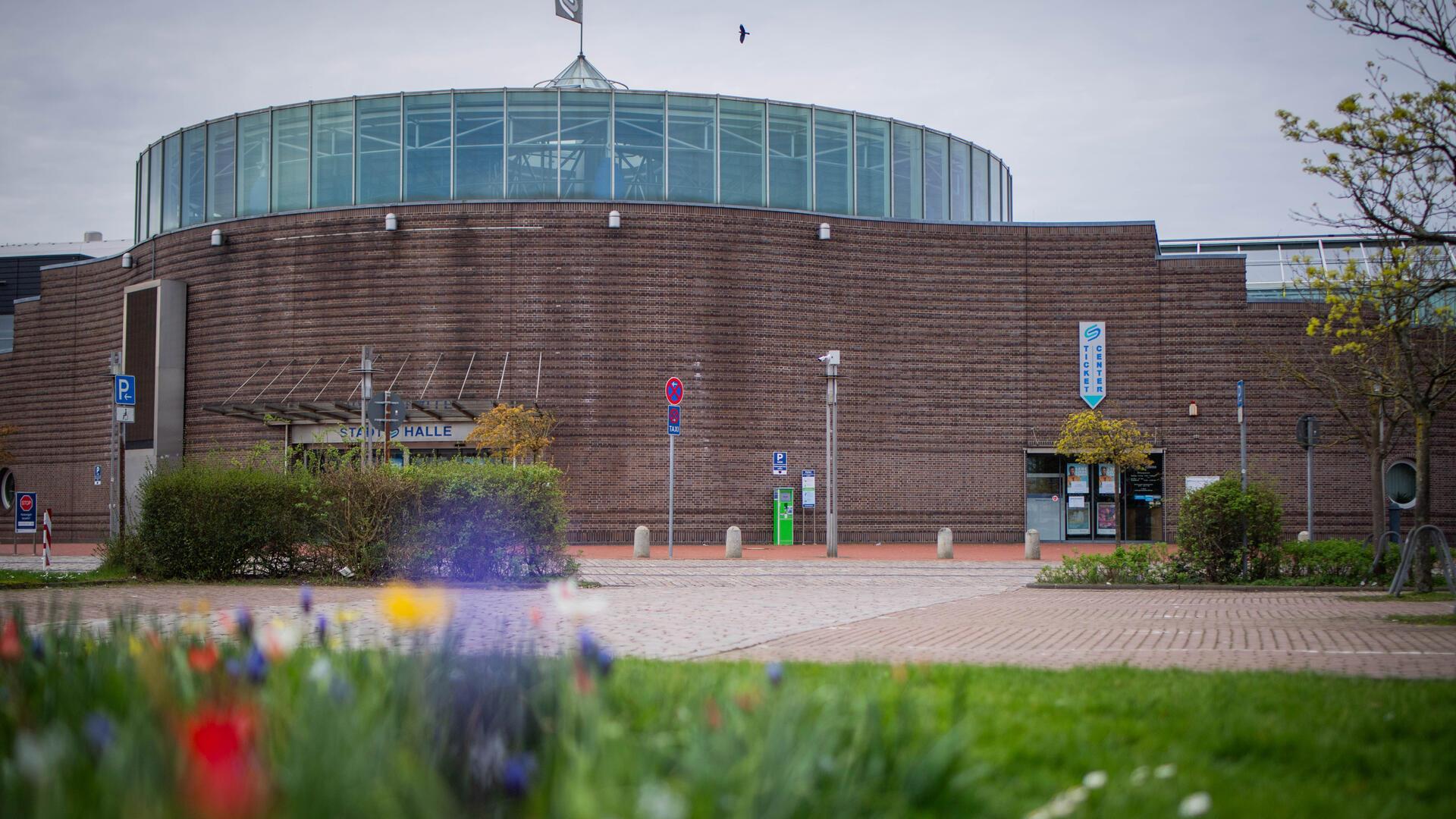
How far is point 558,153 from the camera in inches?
1374

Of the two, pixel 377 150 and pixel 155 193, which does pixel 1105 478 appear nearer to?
pixel 377 150

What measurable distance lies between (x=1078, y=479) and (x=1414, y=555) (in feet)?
67.5

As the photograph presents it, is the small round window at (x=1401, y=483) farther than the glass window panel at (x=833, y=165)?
No

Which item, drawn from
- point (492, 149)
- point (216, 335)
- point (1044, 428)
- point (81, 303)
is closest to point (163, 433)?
point (216, 335)

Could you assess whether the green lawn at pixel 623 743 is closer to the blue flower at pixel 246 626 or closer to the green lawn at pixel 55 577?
the blue flower at pixel 246 626

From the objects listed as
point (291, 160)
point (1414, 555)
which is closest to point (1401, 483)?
point (1414, 555)

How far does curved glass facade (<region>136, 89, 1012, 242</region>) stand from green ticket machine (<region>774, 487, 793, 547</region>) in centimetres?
861

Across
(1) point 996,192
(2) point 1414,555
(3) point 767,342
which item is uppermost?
(1) point 996,192

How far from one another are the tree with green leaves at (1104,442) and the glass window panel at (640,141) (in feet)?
44.3

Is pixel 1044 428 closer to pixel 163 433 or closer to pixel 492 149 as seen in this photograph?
pixel 492 149

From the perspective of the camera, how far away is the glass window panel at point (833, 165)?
3619cm

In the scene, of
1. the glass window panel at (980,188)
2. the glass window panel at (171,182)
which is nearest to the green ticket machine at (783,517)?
the glass window panel at (980,188)

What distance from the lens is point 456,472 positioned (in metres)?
16.4

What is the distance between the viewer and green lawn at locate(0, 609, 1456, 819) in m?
2.88
